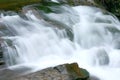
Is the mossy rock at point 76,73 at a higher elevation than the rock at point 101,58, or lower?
higher

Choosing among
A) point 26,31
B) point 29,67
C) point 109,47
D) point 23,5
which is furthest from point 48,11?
point 29,67

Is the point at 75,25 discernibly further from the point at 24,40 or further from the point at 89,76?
the point at 89,76

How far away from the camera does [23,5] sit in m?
16.1

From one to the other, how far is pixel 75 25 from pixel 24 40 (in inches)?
123

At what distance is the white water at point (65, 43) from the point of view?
11.9 m

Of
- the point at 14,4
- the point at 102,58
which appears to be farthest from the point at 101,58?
the point at 14,4

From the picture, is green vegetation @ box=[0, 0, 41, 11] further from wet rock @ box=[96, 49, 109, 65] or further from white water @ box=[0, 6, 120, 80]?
wet rock @ box=[96, 49, 109, 65]

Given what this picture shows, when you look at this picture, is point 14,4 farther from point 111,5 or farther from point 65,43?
point 111,5

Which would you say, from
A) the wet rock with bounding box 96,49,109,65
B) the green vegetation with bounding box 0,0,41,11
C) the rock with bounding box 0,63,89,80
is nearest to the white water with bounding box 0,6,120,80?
the wet rock with bounding box 96,49,109,65

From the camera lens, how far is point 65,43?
1333cm

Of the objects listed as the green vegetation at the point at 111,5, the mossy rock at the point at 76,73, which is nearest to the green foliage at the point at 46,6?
the green vegetation at the point at 111,5

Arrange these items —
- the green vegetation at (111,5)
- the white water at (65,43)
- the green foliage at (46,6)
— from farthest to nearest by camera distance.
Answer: the green vegetation at (111,5) < the green foliage at (46,6) < the white water at (65,43)

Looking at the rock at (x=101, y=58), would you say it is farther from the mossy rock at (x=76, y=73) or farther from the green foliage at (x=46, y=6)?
the green foliage at (x=46, y=6)

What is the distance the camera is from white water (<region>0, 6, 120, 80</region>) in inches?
470
